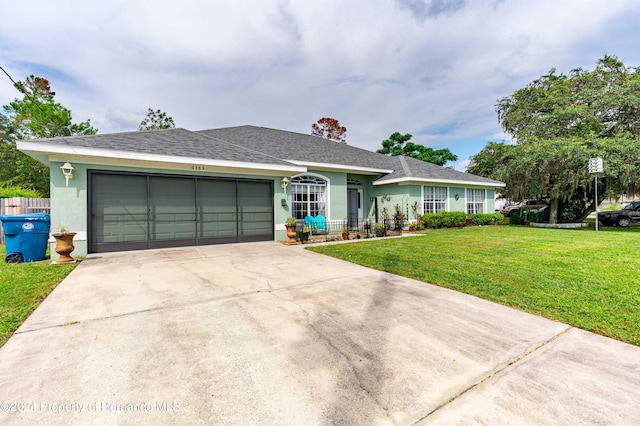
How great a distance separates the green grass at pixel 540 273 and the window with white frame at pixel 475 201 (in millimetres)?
8012

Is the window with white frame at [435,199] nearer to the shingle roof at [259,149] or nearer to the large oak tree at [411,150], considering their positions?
the shingle roof at [259,149]

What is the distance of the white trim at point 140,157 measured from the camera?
702 cm

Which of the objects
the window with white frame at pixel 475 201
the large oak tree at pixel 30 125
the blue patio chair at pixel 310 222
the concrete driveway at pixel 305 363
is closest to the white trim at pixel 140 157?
the blue patio chair at pixel 310 222

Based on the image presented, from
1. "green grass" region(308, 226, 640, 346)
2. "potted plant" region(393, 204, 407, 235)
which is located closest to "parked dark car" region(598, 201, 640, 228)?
"green grass" region(308, 226, 640, 346)

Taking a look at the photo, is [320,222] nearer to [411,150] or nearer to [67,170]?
[67,170]

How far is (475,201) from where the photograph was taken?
1777cm

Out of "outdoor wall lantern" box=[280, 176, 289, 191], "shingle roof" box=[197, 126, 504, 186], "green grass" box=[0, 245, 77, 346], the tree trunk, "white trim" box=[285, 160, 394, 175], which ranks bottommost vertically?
"green grass" box=[0, 245, 77, 346]

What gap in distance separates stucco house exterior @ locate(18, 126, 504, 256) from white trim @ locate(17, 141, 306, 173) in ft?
0.08

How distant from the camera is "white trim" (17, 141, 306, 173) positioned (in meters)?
7.02

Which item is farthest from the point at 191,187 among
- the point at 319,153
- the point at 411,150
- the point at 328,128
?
the point at 411,150

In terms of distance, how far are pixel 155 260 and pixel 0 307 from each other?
3.37 meters

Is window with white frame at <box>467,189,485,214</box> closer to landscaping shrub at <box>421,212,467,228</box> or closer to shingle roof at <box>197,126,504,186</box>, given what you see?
shingle roof at <box>197,126,504,186</box>

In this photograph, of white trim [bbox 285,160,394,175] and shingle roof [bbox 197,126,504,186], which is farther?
shingle roof [bbox 197,126,504,186]

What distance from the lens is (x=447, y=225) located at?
15.4 m
